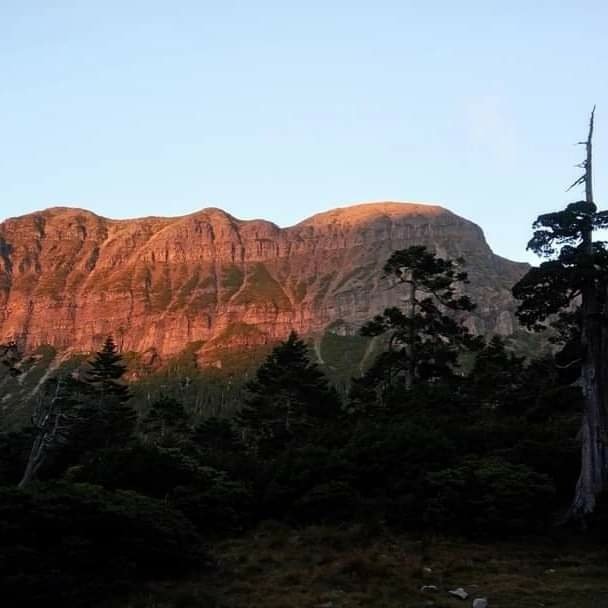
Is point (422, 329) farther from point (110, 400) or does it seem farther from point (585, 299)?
point (110, 400)

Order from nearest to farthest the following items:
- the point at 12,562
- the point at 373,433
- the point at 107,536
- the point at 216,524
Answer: the point at 12,562
the point at 107,536
the point at 216,524
the point at 373,433

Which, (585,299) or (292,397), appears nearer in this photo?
(585,299)

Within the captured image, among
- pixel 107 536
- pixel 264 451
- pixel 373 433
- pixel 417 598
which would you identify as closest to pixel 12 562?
pixel 107 536

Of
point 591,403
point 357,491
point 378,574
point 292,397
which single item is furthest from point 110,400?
point 378,574

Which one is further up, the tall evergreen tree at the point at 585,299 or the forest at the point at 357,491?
the tall evergreen tree at the point at 585,299

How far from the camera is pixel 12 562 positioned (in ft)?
43.5

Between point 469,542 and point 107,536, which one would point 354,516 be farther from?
point 107,536

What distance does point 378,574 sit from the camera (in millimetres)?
15016

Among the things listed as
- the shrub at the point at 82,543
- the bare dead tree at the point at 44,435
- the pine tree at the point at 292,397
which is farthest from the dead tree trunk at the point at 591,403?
the pine tree at the point at 292,397

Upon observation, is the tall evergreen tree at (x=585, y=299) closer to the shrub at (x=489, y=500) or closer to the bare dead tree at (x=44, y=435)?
the shrub at (x=489, y=500)

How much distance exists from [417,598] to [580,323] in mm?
11721

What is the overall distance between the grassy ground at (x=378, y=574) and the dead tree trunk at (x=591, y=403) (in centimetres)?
199

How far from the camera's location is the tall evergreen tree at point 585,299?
65.5 feet

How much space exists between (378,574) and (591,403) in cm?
931
